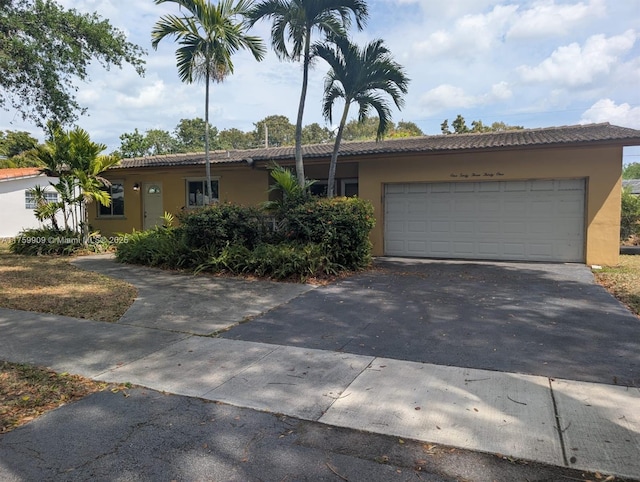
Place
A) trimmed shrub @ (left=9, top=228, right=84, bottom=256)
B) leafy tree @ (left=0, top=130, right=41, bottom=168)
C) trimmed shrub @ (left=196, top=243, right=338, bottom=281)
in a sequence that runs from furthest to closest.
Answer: leafy tree @ (left=0, top=130, right=41, bottom=168) < trimmed shrub @ (left=9, top=228, right=84, bottom=256) < trimmed shrub @ (left=196, top=243, right=338, bottom=281)

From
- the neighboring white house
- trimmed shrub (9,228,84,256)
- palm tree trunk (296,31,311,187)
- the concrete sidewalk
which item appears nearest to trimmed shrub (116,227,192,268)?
→ trimmed shrub (9,228,84,256)

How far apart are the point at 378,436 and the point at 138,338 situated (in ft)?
11.8

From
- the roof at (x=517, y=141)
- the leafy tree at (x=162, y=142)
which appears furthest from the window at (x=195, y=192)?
the leafy tree at (x=162, y=142)

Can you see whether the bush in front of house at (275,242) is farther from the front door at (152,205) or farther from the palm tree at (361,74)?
the front door at (152,205)

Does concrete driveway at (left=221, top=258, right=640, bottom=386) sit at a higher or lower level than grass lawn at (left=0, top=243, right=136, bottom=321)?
lower

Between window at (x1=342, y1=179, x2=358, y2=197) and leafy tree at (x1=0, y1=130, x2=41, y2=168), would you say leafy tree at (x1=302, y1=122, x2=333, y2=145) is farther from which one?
window at (x1=342, y1=179, x2=358, y2=197)

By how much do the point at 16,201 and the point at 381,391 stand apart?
27.6 metres

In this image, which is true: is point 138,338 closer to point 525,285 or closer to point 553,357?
point 553,357

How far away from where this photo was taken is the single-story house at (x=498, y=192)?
11094 millimetres

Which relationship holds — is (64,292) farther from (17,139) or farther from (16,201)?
(17,139)

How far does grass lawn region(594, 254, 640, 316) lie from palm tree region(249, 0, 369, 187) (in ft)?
26.1

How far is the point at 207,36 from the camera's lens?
11500 mm

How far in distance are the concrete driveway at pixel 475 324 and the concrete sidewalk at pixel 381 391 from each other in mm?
335

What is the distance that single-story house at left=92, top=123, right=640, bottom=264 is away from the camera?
437 inches
